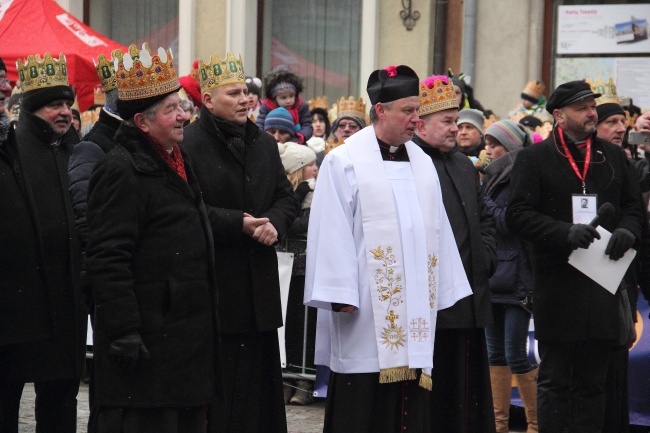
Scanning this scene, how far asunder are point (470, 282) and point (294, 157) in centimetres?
250

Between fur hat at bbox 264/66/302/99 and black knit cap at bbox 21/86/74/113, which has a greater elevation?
fur hat at bbox 264/66/302/99

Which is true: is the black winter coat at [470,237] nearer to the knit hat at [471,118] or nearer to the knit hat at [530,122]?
the knit hat at [471,118]

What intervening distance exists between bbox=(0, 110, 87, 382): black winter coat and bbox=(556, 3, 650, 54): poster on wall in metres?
8.50

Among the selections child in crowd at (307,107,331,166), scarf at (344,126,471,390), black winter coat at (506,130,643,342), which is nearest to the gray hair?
scarf at (344,126,471,390)

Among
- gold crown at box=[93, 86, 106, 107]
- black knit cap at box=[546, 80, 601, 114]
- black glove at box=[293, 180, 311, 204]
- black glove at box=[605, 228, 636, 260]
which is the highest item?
gold crown at box=[93, 86, 106, 107]

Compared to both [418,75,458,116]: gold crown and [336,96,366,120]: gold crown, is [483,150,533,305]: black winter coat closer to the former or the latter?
[418,75,458,116]: gold crown

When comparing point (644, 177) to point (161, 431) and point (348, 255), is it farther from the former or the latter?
point (161, 431)

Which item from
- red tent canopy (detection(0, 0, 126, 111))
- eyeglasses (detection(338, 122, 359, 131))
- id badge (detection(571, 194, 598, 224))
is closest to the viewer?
id badge (detection(571, 194, 598, 224))

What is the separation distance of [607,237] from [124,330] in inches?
114

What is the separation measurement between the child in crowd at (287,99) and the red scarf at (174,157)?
5.53 meters

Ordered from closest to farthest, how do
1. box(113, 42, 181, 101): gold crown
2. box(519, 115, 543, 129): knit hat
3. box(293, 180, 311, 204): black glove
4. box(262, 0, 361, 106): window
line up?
box(113, 42, 181, 101): gold crown
box(293, 180, 311, 204): black glove
box(519, 115, 543, 129): knit hat
box(262, 0, 361, 106): window

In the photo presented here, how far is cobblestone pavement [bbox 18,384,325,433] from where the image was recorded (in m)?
8.09

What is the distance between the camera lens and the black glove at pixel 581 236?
6574mm

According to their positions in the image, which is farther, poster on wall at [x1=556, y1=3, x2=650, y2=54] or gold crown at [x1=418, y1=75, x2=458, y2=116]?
poster on wall at [x1=556, y1=3, x2=650, y2=54]
